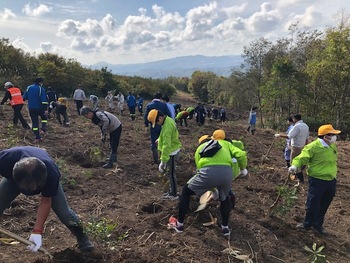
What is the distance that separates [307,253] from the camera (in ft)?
15.0

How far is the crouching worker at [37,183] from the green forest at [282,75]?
23563mm

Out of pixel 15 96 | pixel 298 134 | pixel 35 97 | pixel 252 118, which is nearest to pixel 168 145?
pixel 298 134

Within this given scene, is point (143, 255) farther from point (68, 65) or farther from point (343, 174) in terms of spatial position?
point (68, 65)

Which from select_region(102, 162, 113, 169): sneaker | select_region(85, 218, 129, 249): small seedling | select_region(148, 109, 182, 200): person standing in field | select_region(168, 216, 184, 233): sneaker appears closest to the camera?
select_region(85, 218, 129, 249): small seedling

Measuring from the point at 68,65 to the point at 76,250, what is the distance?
30.1 meters

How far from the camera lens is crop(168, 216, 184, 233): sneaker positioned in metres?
4.56

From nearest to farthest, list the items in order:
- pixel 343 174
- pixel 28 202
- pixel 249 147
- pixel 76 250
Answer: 1. pixel 76 250
2. pixel 28 202
3. pixel 343 174
4. pixel 249 147

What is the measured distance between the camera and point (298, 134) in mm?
7855

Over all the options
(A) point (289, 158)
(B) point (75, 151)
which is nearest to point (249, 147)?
(A) point (289, 158)

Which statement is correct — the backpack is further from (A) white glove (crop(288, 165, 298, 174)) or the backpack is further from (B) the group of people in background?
(A) white glove (crop(288, 165, 298, 174))

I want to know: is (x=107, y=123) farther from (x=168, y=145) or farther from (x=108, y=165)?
(x=168, y=145)

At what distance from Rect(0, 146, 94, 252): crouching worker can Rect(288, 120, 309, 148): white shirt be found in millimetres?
5653

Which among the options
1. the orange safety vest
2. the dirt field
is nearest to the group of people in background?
the dirt field

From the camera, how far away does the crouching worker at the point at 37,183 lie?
104 inches
